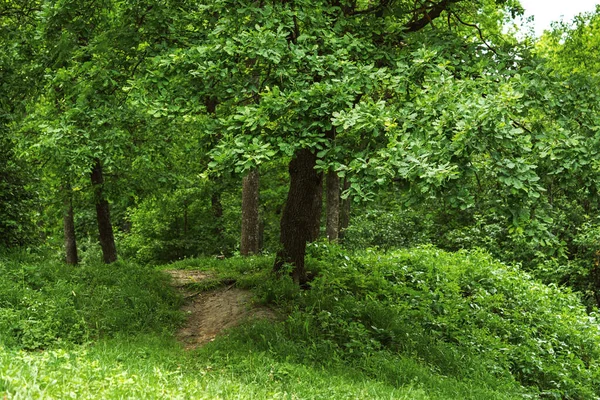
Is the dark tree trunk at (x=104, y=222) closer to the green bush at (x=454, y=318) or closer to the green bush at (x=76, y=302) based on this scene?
the green bush at (x=76, y=302)

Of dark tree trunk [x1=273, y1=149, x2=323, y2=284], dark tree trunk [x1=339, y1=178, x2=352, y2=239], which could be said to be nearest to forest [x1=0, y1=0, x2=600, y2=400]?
dark tree trunk [x1=273, y1=149, x2=323, y2=284]

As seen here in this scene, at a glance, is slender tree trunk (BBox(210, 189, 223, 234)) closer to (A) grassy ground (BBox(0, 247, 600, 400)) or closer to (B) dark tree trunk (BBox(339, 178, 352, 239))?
(B) dark tree trunk (BBox(339, 178, 352, 239))

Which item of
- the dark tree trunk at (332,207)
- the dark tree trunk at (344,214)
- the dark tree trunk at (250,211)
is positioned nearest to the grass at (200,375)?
the dark tree trunk at (250,211)

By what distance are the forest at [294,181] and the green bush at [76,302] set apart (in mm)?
45

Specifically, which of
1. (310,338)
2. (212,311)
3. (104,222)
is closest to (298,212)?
(212,311)

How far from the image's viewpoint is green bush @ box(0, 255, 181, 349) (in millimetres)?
8062

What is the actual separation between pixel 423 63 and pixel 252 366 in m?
4.44

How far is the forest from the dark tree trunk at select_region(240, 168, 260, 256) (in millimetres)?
1989

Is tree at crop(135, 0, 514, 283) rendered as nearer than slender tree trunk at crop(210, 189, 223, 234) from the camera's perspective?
Yes

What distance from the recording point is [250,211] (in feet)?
51.5

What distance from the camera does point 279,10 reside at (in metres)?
8.09

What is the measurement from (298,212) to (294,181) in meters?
0.59

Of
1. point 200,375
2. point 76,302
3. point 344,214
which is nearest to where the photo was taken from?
point 200,375

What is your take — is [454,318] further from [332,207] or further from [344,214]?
[344,214]
